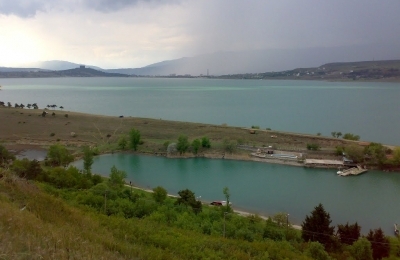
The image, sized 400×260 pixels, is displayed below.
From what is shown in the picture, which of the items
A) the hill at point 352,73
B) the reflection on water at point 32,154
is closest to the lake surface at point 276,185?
the reflection on water at point 32,154

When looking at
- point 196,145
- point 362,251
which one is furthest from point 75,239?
point 196,145

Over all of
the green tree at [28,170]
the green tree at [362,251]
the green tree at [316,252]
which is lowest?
the green tree at [362,251]

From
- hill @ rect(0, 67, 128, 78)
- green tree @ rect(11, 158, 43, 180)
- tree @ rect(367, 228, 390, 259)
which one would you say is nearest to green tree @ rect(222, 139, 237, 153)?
green tree @ rect(11, 158, 43, 180)

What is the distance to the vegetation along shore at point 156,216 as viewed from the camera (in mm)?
2924

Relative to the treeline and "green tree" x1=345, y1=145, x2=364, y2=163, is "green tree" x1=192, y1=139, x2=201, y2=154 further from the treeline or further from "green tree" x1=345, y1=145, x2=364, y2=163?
the treeline

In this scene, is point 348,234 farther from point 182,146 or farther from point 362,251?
point 182,146

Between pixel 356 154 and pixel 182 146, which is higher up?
pixel 182 146

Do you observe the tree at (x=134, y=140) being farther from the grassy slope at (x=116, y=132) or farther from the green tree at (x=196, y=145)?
the green tree at (x=196, y=145)

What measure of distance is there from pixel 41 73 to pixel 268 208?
143616 millimetres

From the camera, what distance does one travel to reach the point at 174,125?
23.2m

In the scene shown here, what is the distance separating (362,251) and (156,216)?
3.96 metres

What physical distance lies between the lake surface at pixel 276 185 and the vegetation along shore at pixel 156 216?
3.25 feet

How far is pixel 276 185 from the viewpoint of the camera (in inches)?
517

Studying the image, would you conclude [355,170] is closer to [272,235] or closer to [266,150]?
[266,150]
